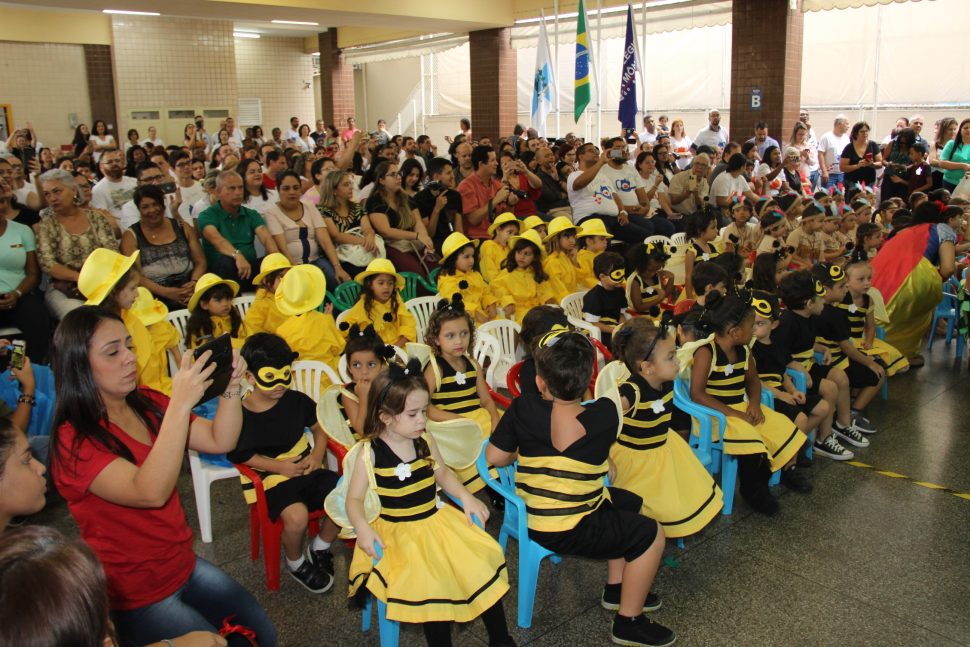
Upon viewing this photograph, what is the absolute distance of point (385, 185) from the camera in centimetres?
626

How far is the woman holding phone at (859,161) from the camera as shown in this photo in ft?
31.7

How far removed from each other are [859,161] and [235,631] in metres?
9.78

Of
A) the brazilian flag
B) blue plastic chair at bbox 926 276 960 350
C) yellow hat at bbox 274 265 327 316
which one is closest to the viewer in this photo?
yellow hat at bbox 274 265 327 316

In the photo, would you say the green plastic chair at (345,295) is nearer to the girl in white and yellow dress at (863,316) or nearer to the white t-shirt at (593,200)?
the white t-shirt at (593,200)

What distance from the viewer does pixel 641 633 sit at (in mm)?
2662

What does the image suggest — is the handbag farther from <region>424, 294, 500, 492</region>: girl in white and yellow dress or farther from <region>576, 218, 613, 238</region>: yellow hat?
<region>424, 294, 500, 492</region>: girl in white and yellow dress

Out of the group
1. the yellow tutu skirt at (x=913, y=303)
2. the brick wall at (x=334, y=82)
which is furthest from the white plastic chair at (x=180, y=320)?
the brick wall at (x=334, y=82)

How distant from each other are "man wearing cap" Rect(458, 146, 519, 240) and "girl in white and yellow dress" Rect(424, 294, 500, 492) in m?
3.48

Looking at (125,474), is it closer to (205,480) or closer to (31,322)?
(205,480)

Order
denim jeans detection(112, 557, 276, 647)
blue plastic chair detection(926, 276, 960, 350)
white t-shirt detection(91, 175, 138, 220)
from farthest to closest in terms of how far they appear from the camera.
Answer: white t-shirt detection(91, 175, 138, 220) < blue plastic chair detection(926, 276, 960, 350) < denim jeans detection(112, 557, 276, 647)

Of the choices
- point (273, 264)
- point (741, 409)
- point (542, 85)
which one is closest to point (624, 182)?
point (542, 85)

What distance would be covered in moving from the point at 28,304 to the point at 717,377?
13.5 ft

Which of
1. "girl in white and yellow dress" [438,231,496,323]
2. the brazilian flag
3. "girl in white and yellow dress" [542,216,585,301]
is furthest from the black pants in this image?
the brazilian flag

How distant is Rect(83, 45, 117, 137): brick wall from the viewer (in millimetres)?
15234
